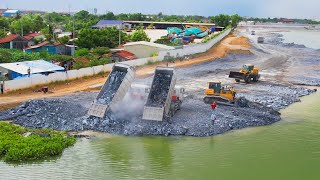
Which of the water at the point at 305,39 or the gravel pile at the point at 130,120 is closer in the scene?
the gravel pile at the point at 130,120

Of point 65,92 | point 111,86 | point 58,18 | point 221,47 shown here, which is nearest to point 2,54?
point 65,92

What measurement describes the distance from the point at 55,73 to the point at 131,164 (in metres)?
15.2

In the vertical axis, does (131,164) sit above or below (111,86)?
below

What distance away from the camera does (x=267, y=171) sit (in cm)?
1848

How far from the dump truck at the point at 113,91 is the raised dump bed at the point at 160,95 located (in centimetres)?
156

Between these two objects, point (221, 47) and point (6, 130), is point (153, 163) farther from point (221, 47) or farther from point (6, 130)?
point (221, 47)

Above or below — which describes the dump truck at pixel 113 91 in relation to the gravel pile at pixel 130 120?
above

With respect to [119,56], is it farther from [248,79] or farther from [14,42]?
[14,42]

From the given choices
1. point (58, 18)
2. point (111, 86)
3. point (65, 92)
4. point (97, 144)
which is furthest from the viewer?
point (58, 18)

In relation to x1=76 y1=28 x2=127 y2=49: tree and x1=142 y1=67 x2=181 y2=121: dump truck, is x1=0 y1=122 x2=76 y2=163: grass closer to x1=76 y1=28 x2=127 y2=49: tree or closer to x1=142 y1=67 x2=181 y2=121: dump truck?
x1=142 y1=67 x2=181 y2=121: dump truck

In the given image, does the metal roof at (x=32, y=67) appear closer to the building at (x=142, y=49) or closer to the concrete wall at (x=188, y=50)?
the building at (x=142, y=49)

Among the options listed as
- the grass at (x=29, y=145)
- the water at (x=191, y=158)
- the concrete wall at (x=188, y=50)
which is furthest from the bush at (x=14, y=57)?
the water at (x=191, y=158)

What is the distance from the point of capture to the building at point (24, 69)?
32.2 meters

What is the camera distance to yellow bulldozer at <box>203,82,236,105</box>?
27141mm
